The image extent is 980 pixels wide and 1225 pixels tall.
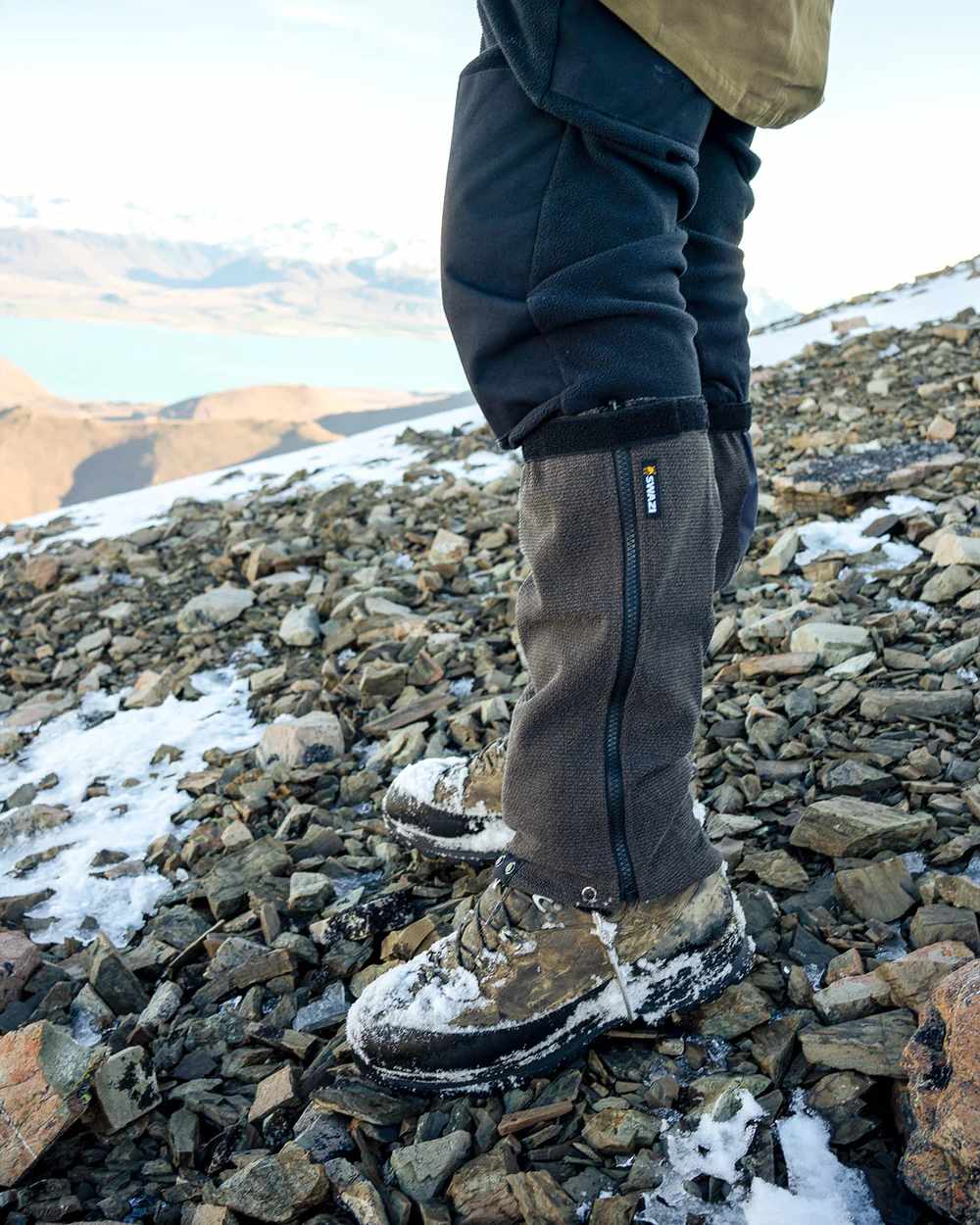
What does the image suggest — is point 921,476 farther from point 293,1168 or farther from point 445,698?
point 293,1168

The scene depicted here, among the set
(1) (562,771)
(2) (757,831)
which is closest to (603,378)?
(1) (562,771)

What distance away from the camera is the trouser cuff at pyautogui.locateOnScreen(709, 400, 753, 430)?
156 cm

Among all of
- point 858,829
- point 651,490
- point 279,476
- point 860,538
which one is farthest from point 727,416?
point 279,476

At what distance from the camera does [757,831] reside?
6.12 feet

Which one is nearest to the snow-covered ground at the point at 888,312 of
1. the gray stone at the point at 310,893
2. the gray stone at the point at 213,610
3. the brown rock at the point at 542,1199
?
the gray stone at the point at 213,610

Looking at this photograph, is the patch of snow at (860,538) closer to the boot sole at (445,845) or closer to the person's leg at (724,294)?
the person's leg at (724,294)

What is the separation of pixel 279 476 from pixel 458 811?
5.39 metres

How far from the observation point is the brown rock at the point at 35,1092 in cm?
134

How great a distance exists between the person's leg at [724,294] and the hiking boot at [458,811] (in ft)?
2.10

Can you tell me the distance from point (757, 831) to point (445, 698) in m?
1.19

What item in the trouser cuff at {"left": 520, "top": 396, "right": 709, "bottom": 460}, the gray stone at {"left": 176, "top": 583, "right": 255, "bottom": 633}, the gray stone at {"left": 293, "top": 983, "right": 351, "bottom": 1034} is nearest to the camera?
the trouser cuff at {"left": 520, "top": 396, "right": 709, "bottom": 460}

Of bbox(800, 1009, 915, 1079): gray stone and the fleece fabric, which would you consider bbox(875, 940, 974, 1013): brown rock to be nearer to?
bbox(800, 1009, 915, 1079): gray stone

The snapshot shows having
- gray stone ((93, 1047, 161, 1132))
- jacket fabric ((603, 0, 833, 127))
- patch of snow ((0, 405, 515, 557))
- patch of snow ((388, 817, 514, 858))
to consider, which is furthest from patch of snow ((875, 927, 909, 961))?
patch of snow ((0, 405, 515, 557))

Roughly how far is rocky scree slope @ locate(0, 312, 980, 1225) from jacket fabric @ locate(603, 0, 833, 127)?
49.3 inches
